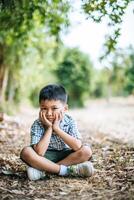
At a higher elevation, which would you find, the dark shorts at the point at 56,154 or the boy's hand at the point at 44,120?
the boy's hand at the point at 44,120

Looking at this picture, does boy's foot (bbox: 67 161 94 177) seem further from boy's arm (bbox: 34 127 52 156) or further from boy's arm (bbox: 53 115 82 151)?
boy's arm (bbox: 34 127 52 156)

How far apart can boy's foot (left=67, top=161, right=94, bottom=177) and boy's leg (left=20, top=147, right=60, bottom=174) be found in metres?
0.18

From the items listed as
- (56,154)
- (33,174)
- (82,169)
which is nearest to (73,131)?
(56,154)

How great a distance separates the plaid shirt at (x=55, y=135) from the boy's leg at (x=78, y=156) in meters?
0.19

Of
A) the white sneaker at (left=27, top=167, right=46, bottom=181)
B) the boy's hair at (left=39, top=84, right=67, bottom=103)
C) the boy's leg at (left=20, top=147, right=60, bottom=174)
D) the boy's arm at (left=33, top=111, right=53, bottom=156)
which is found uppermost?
the boy's hair at (left=39, top=84, right=67, bottom=103)

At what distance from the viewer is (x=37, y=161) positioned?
491cm

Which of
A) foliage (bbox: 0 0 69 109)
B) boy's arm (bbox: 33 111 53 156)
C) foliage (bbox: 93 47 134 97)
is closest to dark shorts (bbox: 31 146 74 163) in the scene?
boy's arm (bbox: 33 111 53 156)

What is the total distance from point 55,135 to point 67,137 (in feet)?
1.21

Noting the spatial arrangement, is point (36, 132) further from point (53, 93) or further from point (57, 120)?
point (53, 93)

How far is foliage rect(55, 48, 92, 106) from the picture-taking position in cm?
4541

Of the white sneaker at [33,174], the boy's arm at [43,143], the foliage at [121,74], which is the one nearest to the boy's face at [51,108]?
the boy's arm at [43,143]

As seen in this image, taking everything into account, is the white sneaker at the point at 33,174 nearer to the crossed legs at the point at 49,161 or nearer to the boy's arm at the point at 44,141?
the crossed legs at the point at 49,161

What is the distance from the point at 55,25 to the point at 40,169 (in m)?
7.71

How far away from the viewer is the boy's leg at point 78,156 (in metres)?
5.06
